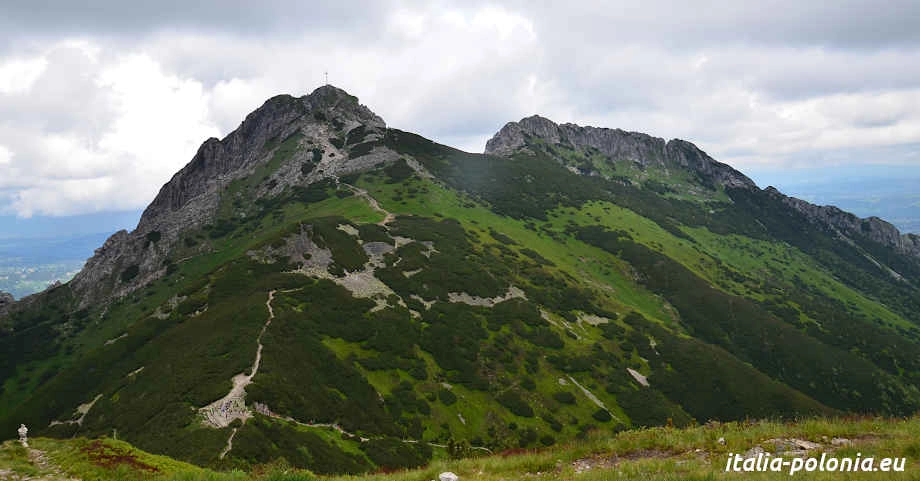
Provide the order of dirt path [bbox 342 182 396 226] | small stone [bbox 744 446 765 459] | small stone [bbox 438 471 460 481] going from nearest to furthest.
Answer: small stone [bbox 438 471 460 481]
small stone [bbox 744 446 765 459]
dirt path [bbox 342 182 396 226]

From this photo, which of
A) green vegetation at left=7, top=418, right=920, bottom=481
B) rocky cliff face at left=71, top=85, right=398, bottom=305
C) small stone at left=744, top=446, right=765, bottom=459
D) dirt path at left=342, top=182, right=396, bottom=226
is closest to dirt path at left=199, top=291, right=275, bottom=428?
green vegetation at left=7, top=418, right=920, bottom=481

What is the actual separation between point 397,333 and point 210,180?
16594 centimetres

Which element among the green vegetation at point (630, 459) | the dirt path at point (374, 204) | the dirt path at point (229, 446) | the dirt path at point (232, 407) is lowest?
the dirt path at point (229, 446)

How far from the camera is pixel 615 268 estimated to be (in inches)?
5300

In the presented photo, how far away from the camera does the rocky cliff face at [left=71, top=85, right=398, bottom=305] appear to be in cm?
12938

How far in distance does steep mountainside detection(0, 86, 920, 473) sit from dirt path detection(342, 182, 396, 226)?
2.58ft

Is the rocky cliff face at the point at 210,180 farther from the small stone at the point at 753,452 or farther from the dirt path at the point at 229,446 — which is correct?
the small stone at the point at 753,452

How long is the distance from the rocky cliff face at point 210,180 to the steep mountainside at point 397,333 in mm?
1232

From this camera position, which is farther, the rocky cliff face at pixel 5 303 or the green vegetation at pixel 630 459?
the rocky cliff face at pixel 5 303

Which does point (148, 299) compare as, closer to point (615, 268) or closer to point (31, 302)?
point (31, 302)

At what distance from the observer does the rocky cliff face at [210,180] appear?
129375 mm

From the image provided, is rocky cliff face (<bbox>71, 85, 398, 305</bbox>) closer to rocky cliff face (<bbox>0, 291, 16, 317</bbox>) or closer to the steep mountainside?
the steep mountainside

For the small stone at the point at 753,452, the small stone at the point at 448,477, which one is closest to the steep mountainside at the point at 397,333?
the small stone at the point at 448,477

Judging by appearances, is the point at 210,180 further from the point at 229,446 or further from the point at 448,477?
the point at 448,477
